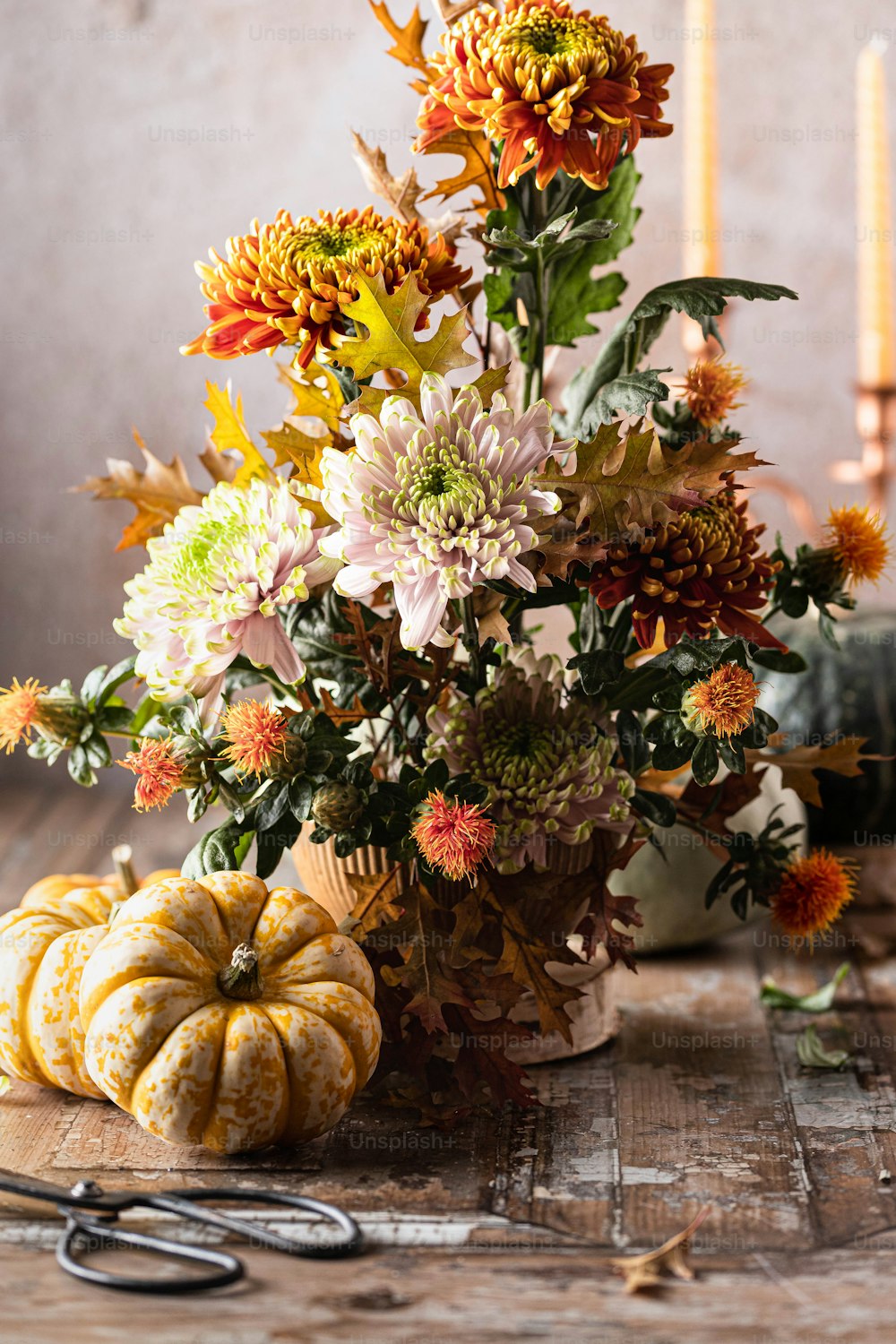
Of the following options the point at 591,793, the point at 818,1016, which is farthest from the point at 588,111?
the point at 818,1016

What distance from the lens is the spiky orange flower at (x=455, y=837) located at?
0.69m

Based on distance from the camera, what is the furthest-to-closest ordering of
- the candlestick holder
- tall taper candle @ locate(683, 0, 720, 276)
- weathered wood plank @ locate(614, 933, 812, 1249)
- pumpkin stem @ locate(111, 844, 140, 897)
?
1. the candlestick holder
2. tall taper candle @ locate(683, 0, 720, 276)
3. pumpkin stem @ locate(111, 844, 140, 897)
4. weathered wood plank @ locate(614, 933, 812, 1249)

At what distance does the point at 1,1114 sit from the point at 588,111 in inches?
24.8

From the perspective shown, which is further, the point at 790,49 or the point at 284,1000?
the point at 790,49

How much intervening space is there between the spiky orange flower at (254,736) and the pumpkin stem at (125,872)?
0.60 feet

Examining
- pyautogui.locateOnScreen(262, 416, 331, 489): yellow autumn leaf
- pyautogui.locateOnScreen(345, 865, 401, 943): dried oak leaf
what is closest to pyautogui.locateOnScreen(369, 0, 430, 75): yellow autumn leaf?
pyautogui.locateOnScreen(262, 416, 331, 489): yellow autumn leaf

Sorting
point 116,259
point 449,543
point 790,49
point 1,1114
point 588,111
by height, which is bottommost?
point 1,1114

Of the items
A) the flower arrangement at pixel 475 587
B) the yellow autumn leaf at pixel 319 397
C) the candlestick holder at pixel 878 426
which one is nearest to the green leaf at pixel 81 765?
the flower arrangement at pixel 475 587

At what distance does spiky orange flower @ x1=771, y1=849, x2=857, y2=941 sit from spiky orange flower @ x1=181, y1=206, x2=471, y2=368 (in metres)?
0.40

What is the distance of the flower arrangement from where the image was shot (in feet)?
2.29

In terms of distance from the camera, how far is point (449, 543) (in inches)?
26.2

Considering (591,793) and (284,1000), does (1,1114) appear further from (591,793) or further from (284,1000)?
(591,793)

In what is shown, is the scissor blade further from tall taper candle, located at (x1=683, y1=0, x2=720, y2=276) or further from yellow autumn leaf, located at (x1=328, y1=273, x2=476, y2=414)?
tall taper candle, located at (x1=683, y1=0, x2=720, y2=276)

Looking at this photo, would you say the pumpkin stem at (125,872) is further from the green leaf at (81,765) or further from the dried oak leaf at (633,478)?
the dried oak leaf at (633,478)
